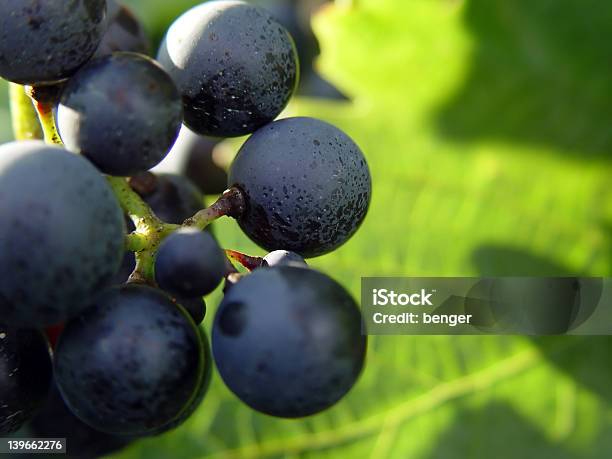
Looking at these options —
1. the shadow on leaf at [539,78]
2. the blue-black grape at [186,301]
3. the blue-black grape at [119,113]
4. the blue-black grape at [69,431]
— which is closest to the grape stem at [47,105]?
the blue-black grape at [119,113]

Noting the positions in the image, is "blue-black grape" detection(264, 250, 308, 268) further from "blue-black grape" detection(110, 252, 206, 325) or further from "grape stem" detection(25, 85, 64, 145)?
"grape stem" detection(25, 85, 64, 145)

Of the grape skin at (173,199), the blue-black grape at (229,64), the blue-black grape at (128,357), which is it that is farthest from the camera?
the grape skin at (173,199)

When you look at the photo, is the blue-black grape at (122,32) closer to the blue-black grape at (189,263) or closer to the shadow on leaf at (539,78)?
the blue-black grape at (189,263)

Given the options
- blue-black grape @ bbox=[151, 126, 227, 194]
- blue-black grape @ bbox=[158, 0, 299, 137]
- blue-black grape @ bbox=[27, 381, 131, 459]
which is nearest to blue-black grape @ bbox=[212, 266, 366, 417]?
blue-black grape @ bbox=[158, 0, 299, 137]

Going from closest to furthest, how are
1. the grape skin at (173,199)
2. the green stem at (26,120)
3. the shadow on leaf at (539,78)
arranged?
the green stem at (26,120), the grape skin at (173,199), the shadow on leaf at (539,78)

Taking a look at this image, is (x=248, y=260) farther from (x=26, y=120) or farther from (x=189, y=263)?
(x=26, y=120)

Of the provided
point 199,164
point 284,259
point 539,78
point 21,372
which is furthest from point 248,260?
point 199,164

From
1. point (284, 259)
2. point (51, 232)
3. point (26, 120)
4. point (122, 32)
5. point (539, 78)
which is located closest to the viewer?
point (51, 232)
